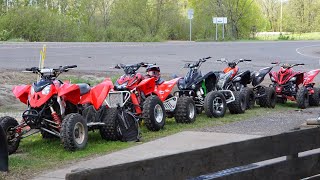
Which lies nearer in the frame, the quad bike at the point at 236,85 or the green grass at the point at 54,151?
the green grass at the point at 54,151

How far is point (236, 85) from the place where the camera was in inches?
536

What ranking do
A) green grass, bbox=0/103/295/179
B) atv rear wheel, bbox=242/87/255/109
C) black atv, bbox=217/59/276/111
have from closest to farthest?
green grass, bbox=0/103/295/179
atv rear wheel, bbox=242/87/255/109
black atv, bbox=217/59/276/111

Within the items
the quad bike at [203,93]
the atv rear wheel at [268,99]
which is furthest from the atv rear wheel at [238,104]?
the atv rear wheel at [268,99]

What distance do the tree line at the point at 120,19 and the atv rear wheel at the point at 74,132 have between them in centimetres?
3876

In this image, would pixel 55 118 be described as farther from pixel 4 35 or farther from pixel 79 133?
pixel 4 35

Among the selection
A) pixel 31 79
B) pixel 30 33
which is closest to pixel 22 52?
pixel 31 79

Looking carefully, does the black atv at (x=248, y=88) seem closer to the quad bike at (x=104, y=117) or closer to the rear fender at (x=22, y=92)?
the quad bike at (x=104, y=117)

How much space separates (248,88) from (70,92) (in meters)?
6.11

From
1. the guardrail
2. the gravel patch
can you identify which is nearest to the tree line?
the gravel patch

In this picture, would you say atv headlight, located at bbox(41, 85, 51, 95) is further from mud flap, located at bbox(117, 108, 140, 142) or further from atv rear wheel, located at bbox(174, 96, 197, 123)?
atv rear wheel, located at bbox(174, 96, 197, 123)

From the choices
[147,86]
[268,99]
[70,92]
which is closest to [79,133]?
[70,92]

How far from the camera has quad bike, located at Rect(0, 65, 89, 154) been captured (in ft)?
26.3

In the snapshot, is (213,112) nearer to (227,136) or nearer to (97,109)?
(227,136)

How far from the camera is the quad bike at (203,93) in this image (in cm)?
1176
